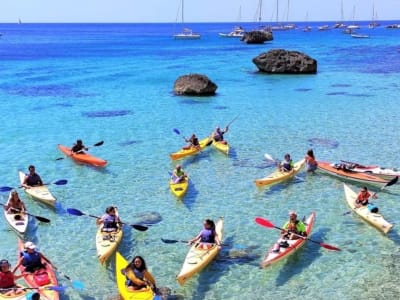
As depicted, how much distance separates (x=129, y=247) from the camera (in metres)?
15.2

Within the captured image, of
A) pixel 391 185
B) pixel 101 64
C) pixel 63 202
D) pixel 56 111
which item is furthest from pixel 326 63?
pixel 63 202

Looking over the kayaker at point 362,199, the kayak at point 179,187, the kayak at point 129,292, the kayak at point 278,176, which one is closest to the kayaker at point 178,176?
the kayak at point 179,187

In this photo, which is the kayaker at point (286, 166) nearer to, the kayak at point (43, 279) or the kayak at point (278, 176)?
the kayak at point (278, 176)

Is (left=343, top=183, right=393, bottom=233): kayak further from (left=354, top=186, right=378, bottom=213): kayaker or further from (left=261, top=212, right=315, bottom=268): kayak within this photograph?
(left=261, top=212, right=315, bottom=268): kayak

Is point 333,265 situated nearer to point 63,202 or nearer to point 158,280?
point 158,280

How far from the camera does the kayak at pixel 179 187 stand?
63.0 ft

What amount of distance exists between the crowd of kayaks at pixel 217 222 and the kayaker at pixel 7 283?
307 mm

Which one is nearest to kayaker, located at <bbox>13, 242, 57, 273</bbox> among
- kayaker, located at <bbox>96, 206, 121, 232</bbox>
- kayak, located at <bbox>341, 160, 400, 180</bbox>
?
kayaker, located at <bbox>96, 206, 121, 232</bbox>

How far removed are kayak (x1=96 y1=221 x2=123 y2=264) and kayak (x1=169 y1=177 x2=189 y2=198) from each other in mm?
4026

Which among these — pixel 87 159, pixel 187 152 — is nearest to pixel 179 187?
pixel 187 152

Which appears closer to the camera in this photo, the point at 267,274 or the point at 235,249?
the point at 267,274

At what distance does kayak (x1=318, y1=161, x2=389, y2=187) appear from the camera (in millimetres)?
20250

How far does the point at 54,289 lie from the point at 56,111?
27283 mm

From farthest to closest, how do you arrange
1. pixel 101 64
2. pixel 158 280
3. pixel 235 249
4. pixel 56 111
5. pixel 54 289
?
pixel 101 64 < pixel 56 111 < pixel 235 249 < pixel 158 280 < pixel 54 289
